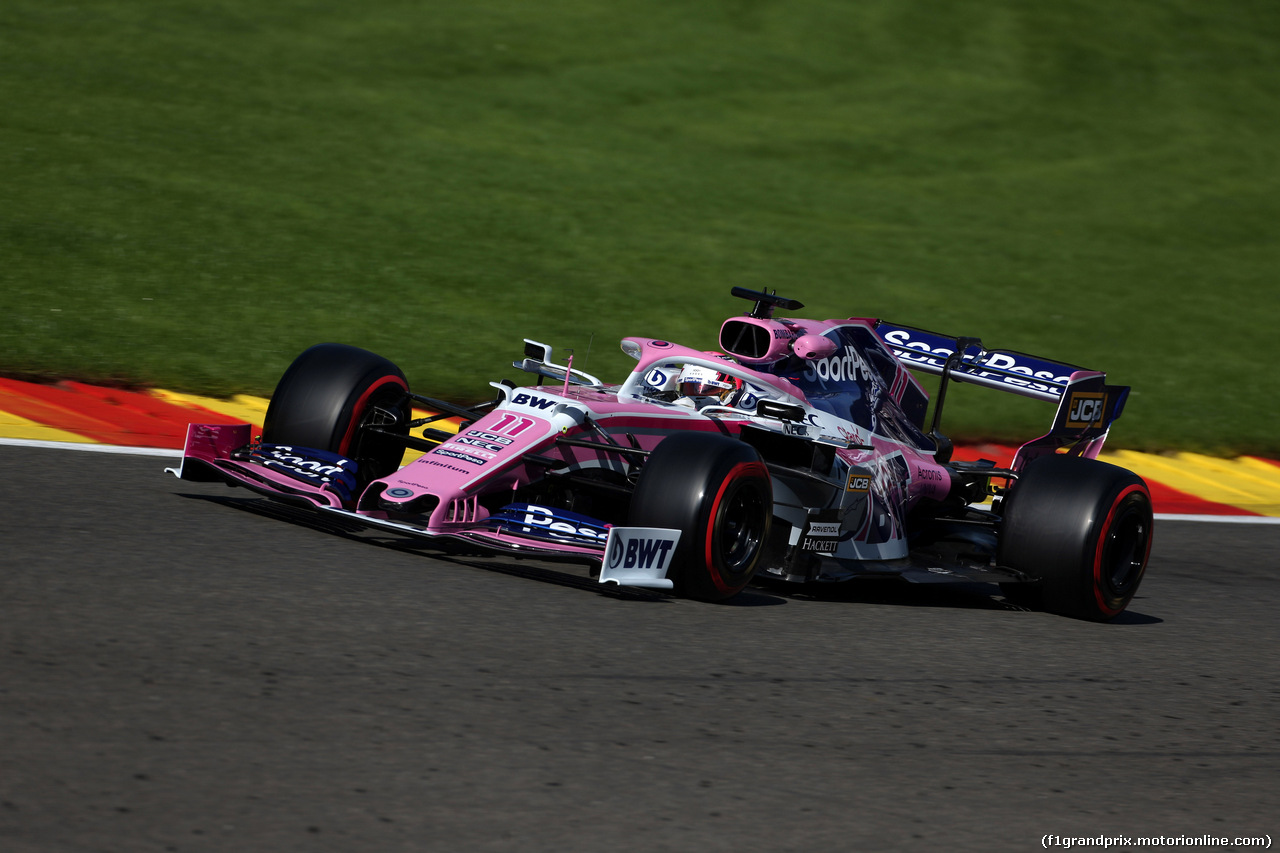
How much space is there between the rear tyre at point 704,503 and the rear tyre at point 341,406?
5.46 feet

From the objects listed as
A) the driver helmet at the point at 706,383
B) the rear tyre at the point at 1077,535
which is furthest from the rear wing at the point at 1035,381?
the driver helmet at the point at 706,383

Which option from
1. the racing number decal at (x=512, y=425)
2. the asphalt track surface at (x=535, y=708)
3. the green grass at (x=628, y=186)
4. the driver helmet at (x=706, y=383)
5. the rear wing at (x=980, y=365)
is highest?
the green grass at (x=628, y=186)

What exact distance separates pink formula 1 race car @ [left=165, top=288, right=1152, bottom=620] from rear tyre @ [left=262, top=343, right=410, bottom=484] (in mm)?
11

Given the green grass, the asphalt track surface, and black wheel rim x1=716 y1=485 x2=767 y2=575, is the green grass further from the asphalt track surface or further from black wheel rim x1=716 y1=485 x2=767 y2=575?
black wheel rim x1=716 y1=485 x2=767 y2=575

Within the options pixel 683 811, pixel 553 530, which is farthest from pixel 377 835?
pixel 553 530

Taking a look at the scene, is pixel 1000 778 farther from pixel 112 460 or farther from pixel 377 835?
pixel 112 460

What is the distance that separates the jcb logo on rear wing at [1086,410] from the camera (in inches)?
336

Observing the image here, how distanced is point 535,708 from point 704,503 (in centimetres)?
172

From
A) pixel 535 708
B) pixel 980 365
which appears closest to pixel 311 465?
pixel 535 708

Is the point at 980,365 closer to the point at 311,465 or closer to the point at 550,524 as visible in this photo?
the point at 550,524

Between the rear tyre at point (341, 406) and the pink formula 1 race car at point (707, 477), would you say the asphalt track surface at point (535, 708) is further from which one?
the rear tyre at point (341, 406)

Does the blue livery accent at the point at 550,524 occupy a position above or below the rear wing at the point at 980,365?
below

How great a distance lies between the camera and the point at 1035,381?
8.64m

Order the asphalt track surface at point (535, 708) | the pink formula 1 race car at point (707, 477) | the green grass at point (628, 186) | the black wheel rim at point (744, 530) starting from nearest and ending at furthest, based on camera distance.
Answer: the asphalt track surface at point (535, 708) < the pink formula 1 race car at point (707, 477) < the black wheel rim at point (744, 530) < the green grass at point (628, 186)
